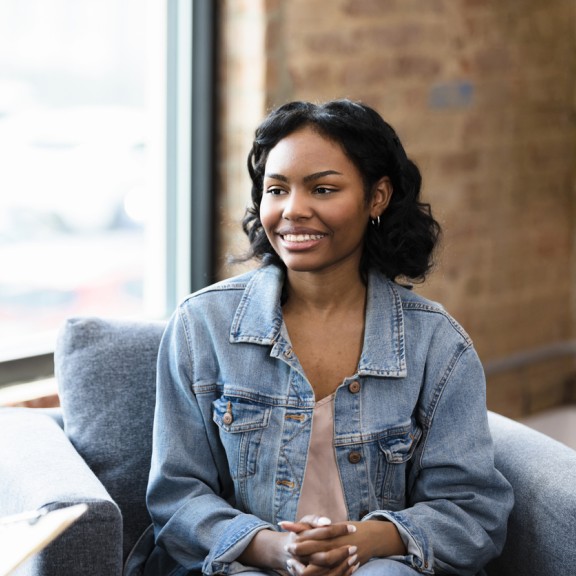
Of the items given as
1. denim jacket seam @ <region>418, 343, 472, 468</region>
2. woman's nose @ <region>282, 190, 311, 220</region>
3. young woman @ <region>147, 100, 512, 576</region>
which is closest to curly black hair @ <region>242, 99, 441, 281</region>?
young woman @ <region>147, 100, 512, 576</region>

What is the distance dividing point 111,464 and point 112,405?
11 centimetres

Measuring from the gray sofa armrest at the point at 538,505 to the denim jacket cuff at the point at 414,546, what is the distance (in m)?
0.20

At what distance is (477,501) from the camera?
173cm

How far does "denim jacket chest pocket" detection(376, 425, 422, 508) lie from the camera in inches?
68.6

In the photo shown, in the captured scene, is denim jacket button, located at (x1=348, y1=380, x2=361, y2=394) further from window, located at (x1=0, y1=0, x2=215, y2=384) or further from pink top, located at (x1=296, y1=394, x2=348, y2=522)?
window, located at (x1=0, y1=0, x2=215, y2=384)

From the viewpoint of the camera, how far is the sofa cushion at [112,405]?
1908 mm

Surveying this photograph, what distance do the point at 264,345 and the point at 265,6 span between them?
1.24 metres

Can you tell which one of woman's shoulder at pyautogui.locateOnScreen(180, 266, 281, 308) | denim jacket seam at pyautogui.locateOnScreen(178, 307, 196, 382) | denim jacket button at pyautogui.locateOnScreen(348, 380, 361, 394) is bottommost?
denim jacket button at pyautogui.locateOnScreen(348, 380, 361, 394)

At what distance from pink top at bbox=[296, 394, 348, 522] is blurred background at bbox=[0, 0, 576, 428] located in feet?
3.72

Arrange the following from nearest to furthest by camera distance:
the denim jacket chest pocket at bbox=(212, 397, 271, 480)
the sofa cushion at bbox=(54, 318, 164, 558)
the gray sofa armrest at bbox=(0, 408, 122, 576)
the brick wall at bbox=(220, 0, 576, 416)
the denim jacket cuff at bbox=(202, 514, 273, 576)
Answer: the gray sofa armrest at bbox=(0, 408, 122, 576) → the denim jacket cuff at bbox=(202, 514, 273, 576) → the denim jacket chest pocket at bbox=(212, 397, 271, 480) → the sofa cushion at bbox=(54, 318, 164, 558) → the brick wall at bbox=(220, 0, 576, 416)

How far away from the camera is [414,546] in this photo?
167 centimetres

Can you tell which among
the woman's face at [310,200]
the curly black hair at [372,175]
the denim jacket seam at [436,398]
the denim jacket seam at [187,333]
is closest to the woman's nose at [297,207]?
the woman's face at [310,200]

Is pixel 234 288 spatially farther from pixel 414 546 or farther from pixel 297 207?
pixel 414 546

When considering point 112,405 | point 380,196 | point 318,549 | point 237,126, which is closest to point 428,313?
point 380,196
